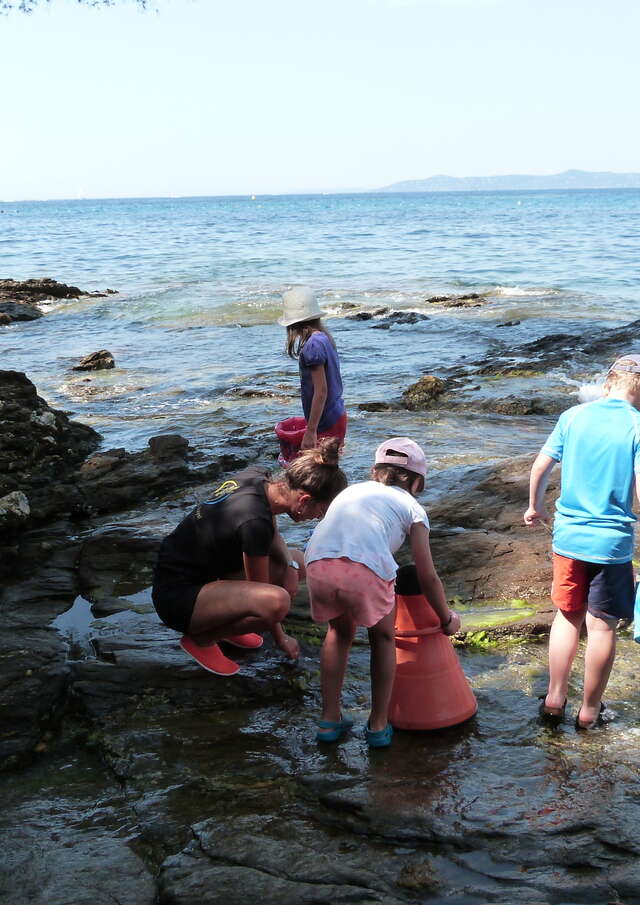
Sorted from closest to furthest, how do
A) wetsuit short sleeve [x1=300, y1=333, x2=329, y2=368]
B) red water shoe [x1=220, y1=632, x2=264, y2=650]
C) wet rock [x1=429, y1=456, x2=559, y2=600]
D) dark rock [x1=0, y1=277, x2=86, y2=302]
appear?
red water shoe [x1=220, y1=632, x2=264, y2=650], wet rock [x1=429, y1=456, x2=559, y2=600], wetsuit short sleeve [x1=300, y1=333, x2=329, y2=368], dark rock [x1=0, y1=277, x2=86, y2=302]

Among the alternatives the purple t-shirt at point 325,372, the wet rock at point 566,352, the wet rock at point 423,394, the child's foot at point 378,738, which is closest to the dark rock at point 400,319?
the wet rock at point 566,352

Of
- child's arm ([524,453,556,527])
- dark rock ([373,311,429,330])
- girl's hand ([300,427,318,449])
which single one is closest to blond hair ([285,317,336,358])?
girl's hand ([300,427,318,449])

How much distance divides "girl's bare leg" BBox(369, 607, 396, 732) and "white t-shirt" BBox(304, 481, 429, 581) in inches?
9.0

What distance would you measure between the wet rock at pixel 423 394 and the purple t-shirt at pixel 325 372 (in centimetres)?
560

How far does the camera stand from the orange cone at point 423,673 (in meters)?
3.80

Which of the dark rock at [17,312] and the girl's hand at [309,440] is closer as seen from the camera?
the girl's hand at [309,440]

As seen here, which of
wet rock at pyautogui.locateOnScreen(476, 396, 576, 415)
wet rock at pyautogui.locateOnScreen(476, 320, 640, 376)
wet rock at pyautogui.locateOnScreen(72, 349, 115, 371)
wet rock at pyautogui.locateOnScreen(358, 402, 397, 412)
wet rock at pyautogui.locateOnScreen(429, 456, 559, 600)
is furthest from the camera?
wet rock at pyautogui.locateOnScreen(72, 349, 115, 371)

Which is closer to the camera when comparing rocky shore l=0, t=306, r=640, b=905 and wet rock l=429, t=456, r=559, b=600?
rocky shore l=0, t=306, r=640, b=905

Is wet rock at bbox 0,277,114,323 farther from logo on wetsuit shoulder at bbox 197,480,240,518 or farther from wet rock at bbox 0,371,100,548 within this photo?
logo on wetsuit shoulder at bbox 197,480,240,518

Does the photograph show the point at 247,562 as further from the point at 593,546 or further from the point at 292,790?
the point at 593,546

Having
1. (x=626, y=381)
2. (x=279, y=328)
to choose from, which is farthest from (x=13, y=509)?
(x=279, y=328)

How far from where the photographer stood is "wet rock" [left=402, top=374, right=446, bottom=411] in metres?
11.6

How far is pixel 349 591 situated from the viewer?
359 centimetres

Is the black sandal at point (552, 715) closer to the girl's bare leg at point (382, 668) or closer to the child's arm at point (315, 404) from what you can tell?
the girl's bare leg at point (382, 668)
